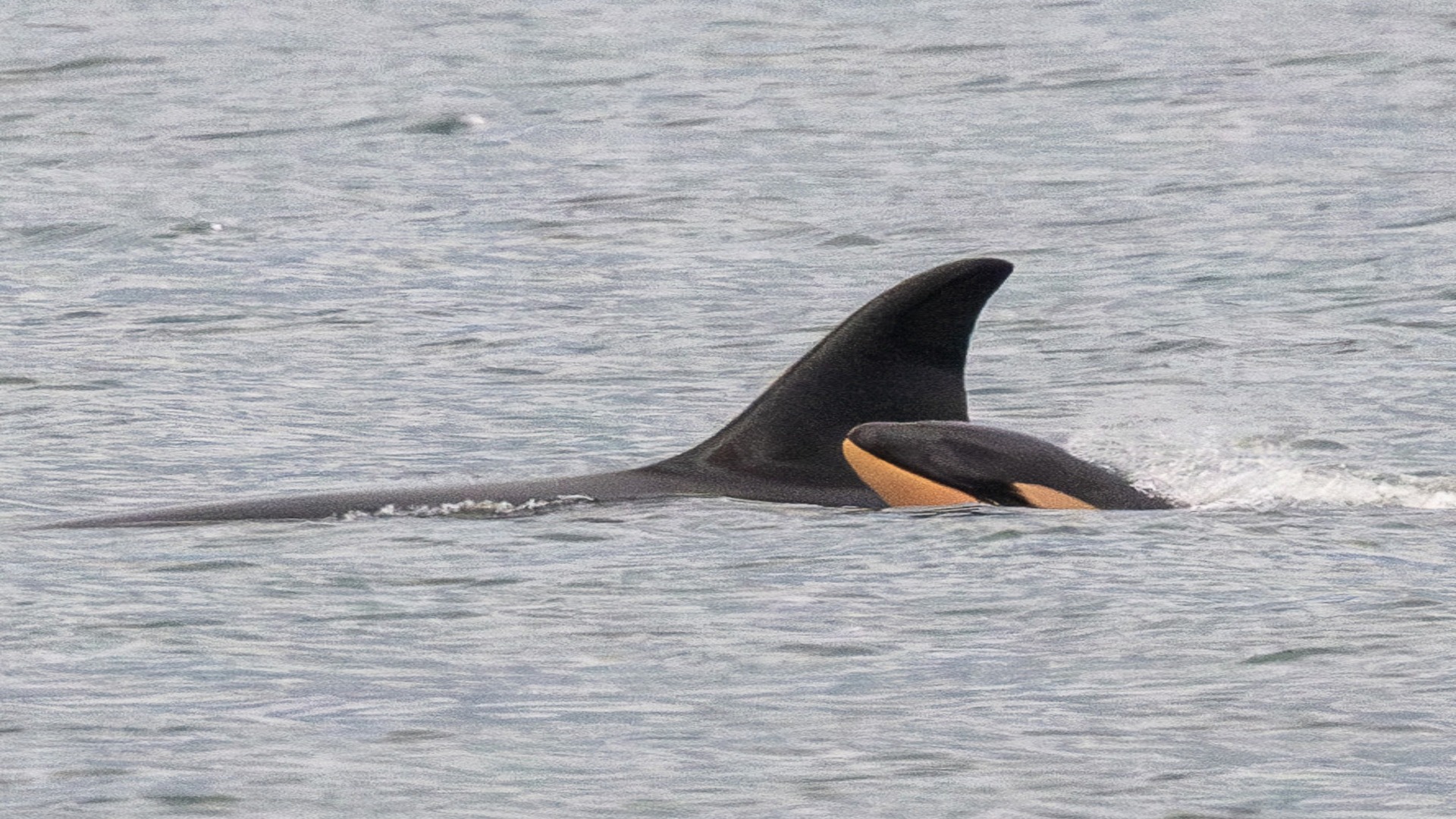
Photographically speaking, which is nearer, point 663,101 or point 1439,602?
point 1439,602

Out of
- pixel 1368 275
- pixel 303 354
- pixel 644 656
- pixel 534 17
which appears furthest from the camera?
pixel 534 17

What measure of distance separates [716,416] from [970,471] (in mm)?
3609

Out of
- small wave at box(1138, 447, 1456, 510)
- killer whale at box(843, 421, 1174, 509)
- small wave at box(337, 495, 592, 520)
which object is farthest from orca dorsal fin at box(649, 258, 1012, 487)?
small wave at box(1138, 447, 1456, 510)

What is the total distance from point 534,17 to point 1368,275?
826 inches

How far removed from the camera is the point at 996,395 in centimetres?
1526

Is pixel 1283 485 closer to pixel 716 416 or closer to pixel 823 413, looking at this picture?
pixel 823 413

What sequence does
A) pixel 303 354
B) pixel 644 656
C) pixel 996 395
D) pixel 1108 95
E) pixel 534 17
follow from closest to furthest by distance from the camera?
1. pixel 644 656
2. pixel 996 395
3. pixel 303 354
4. pixel 1108 95
5. pixel 534 17

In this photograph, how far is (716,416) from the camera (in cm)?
1467

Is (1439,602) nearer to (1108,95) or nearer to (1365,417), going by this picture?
(1365,417)

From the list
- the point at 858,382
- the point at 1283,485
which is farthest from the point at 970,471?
the point at 1283,485

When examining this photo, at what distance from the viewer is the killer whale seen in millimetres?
11180

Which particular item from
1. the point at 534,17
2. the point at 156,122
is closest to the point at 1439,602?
the point at 156,122

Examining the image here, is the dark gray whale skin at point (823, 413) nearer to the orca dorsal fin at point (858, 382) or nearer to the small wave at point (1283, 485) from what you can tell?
the orca dorsal fin at point (858, 382)

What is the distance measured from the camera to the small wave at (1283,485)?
11.5 m
